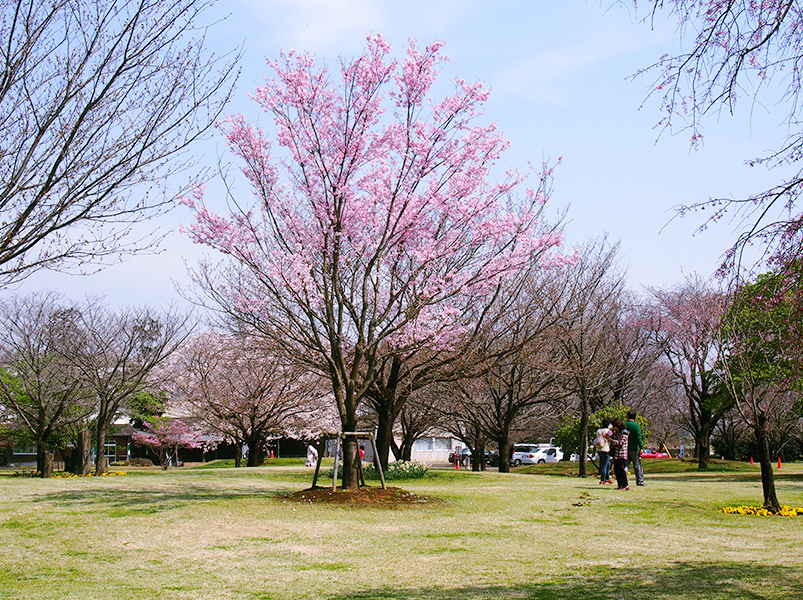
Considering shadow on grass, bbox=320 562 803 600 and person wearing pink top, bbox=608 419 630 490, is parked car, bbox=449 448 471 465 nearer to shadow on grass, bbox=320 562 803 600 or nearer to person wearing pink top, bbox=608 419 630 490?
person wearing pink top, bbox=608 419 630 490

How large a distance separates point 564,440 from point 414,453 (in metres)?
33.0

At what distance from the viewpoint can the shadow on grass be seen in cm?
502

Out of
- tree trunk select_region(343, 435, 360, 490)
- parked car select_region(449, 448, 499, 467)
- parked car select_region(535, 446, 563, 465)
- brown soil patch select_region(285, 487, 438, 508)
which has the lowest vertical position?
parked car select_region(449, 448, 499, 467)

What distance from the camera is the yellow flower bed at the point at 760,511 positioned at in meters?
10.1

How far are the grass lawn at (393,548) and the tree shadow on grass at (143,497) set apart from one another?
0.16ft

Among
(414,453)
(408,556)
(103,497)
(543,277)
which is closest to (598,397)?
(543,277)

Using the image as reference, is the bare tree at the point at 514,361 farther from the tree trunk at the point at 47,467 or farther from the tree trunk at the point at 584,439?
the tree trunk at the point at 47,467

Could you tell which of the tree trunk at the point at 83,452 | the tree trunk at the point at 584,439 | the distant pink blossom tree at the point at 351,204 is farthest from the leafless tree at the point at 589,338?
the tree trunk at the point at 83,452

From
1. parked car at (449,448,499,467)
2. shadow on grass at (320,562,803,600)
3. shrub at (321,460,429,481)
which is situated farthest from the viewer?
parked car at (449,448,499,467)

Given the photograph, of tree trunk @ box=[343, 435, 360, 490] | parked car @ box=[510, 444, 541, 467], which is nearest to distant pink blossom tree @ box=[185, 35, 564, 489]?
tree trunk @ box=[343, 435, 360, 490]

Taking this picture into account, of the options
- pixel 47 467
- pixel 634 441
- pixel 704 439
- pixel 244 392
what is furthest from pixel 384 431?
pixel 704 439

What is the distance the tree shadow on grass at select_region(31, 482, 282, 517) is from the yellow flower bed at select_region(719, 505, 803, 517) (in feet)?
24.2

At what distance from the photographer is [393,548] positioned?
7441mm

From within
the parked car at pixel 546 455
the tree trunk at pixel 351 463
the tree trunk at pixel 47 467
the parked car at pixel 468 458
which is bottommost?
the parked car at pixel 468 458
